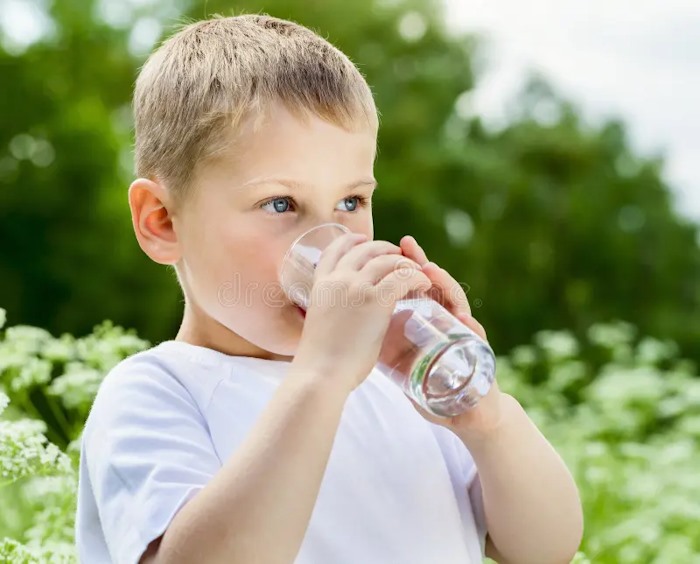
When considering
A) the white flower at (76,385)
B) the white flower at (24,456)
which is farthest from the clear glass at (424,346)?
the white flower at (76,385)

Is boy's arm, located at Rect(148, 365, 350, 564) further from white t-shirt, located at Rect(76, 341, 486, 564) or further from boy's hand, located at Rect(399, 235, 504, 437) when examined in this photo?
boy's hand, located at Rect(399, 235, 504, 437)

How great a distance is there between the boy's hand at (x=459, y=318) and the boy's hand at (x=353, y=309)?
6 centimetres

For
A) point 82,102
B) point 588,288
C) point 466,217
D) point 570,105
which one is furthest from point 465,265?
point 82,102

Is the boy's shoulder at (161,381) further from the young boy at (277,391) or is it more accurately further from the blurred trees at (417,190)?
the blurred trees at (417,190)

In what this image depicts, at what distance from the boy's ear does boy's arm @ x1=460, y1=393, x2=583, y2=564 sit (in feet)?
1.44

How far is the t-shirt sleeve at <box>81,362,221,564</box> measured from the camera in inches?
39.5

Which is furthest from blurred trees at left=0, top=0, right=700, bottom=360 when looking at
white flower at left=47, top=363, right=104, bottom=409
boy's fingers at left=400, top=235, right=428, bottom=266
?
boy's fingers at left=400, top=235, right=428, bottom=266

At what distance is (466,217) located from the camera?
36.7ft

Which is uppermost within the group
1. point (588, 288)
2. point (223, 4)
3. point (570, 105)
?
point (223, 4)

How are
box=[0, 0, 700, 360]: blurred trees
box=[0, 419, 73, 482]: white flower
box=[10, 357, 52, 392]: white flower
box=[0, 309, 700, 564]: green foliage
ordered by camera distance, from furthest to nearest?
1. box=[0, 0, 700, 360]: blurred trees
2. box=[10, 357, 52, 392]: white flower
3. box=[0, 309, 700, 564]: green foliage
4. box=[0, 419, 73, 482]: white flower

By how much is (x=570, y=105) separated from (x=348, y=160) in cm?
1183

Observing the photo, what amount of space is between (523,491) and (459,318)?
24 cm

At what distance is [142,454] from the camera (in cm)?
105

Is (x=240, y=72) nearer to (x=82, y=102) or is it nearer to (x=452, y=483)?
(x=452, y=483)
